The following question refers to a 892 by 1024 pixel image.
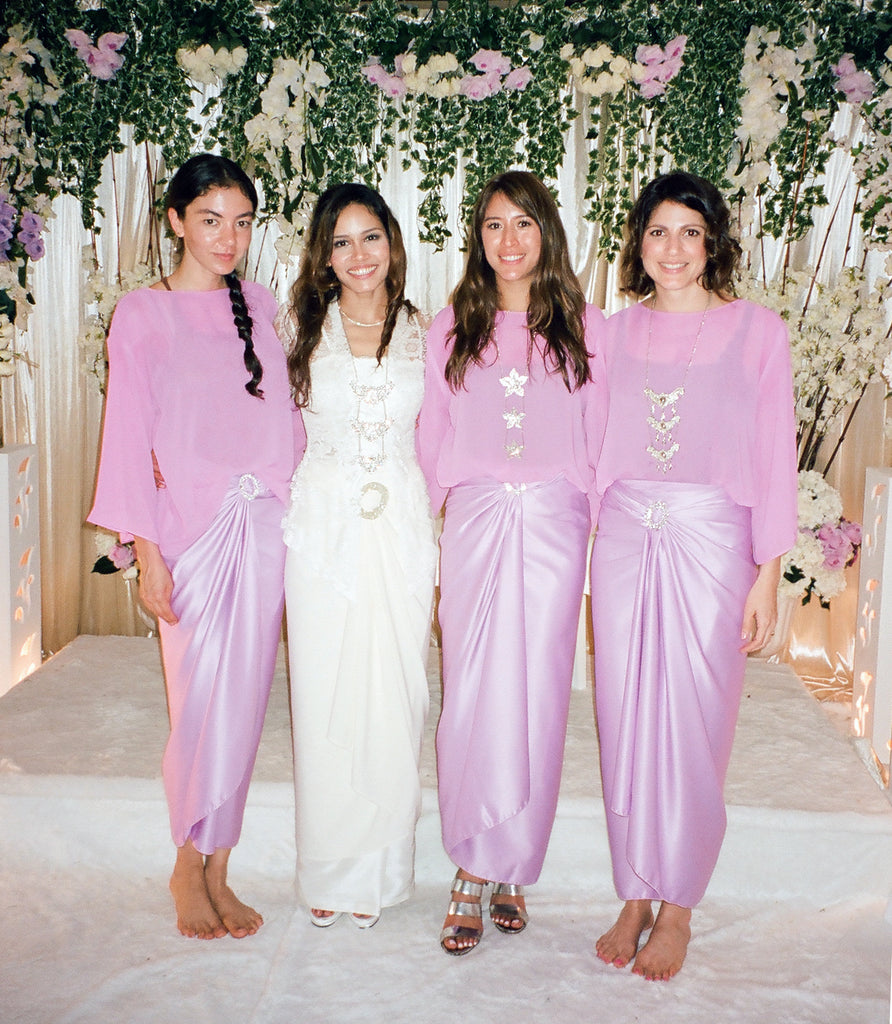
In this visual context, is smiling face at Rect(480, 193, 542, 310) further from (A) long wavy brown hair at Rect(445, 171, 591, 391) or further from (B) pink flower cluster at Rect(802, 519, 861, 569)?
(B) pink flower cluster at Rect(802, 519, 861, 569)

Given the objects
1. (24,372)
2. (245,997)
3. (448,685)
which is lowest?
(245,997)

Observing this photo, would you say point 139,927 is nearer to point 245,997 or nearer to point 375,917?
point 245,997

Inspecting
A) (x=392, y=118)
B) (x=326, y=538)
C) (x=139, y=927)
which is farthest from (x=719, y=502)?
(x=392, y=118)

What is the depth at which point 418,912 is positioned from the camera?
262 centimetres

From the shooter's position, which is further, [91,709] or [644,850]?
[91,709]

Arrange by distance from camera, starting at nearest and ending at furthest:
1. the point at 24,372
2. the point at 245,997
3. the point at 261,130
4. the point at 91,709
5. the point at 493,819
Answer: the point at 245,997
the point at 493,819
the point at 91,709
the point at 261,130
the point at 24,372

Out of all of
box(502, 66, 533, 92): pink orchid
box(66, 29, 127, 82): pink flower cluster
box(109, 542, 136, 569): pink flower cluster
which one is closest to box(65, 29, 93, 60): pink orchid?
box(66, 29, 127, 82): pink flower cluster

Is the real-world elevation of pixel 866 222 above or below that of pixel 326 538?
above

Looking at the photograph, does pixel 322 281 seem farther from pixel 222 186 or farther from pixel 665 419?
pixel 665 419

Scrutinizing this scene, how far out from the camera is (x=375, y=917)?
8.26 ft

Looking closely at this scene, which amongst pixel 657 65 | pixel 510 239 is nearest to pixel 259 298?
pixel 510 239

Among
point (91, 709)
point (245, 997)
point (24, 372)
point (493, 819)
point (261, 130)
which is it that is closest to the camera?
point (245, 997)

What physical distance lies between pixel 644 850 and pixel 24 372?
344 cm

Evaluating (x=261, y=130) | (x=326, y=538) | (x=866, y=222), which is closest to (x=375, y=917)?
(x=326, y=538)
